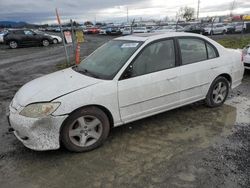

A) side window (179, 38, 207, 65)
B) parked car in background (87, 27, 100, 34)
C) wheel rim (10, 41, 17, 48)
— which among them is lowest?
parked car in background (87, 27, 100, 34)

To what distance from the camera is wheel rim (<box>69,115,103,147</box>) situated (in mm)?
3766

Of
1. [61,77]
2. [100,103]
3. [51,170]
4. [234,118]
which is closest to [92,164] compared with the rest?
[51,170]

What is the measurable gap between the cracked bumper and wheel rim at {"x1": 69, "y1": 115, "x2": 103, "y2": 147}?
0.22 meters

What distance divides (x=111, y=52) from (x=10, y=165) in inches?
96.8

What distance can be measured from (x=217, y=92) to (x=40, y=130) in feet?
12.0

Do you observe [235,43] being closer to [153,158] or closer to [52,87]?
[153,158]

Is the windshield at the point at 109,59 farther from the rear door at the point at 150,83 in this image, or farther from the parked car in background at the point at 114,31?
the parked car in background at the point at 114,31

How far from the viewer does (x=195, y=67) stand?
191 inches

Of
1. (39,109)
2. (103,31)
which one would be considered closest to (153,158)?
(39,109)

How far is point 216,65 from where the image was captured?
521 cm

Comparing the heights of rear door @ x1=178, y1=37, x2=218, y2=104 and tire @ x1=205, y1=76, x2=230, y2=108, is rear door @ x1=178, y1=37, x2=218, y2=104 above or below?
above

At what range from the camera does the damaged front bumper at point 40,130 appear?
11.5ft

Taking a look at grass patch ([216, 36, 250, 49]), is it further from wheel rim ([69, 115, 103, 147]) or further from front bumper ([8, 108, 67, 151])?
front bumper ([8, 108, 67, 151])

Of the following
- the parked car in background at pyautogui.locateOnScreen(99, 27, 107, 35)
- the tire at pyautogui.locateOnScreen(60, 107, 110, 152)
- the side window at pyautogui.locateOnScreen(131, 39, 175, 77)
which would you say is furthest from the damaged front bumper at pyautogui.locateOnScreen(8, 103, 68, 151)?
the parked car in background at pyautogui.locateOnScreen(99, 27, 107, 35)
